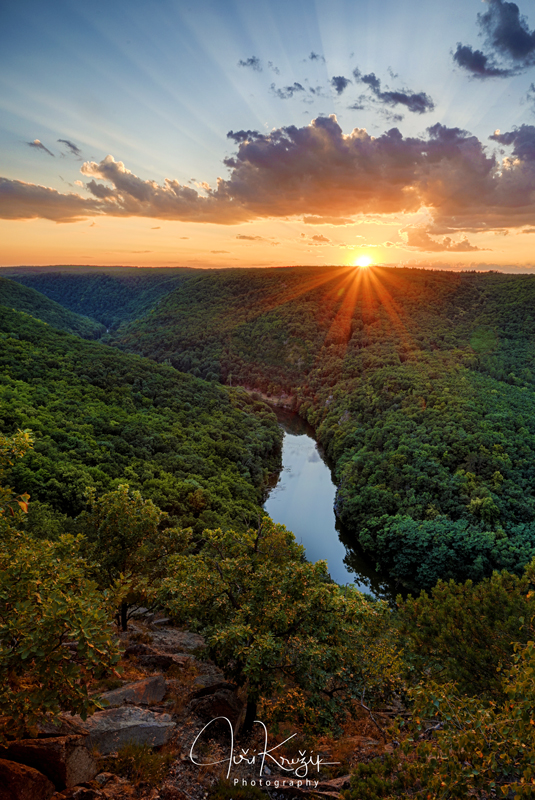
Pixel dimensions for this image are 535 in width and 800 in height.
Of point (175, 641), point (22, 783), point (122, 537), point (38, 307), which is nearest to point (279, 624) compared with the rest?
point (22, 783)

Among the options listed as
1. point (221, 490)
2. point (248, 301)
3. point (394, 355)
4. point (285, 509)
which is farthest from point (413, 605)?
point (248, 301)

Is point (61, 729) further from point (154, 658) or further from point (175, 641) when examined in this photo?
point (175, 641)

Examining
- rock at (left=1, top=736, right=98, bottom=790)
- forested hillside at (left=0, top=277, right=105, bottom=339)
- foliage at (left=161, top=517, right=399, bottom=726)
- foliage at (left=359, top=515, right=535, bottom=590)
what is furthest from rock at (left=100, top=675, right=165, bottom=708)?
forested hillside at (left=0, top=277, right=105, bottom=339)

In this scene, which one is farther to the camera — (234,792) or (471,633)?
(471,633)

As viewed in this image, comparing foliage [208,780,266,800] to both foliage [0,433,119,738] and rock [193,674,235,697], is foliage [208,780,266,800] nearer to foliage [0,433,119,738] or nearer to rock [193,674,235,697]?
rock [193,674,235,697]

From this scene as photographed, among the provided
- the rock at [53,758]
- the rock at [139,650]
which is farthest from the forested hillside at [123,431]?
the rock at [53,758]

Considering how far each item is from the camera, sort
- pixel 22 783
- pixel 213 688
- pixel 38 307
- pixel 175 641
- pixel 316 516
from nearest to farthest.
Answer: pixel 22 783 < pixel 213 688 < pixel 175 641 < pixel 316 516 < pixel 38 307

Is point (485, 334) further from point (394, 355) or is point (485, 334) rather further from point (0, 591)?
point (0, 591)
